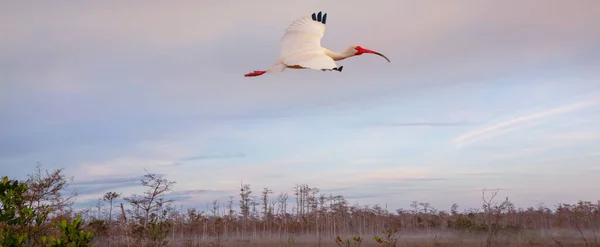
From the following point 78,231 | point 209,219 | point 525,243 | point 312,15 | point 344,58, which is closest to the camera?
point 78,231

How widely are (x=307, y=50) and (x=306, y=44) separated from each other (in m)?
0.68

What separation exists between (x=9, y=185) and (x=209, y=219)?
135ft

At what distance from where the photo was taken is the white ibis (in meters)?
6.43

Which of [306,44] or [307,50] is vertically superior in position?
[306,44]

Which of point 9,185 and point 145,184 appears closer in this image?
point 9,185

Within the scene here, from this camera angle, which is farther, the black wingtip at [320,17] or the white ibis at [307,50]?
the black wingtip at [320,17]

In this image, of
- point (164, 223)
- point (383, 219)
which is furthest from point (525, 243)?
point (383, 219)

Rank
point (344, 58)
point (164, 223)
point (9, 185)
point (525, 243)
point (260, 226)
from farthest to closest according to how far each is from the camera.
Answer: point (260, 226), point (525, 243), point (164, 223), point (344, 58), point (9, 185)

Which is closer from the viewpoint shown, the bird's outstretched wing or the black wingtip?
the bird's outstretched wing

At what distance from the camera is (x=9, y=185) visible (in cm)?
500

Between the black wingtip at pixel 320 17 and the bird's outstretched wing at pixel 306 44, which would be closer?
the bird's outstretched wing at pixel 306 44

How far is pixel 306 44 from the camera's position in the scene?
812 cm

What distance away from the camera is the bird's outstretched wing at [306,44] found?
6.43 m

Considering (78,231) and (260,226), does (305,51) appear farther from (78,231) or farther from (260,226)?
(260,226)
